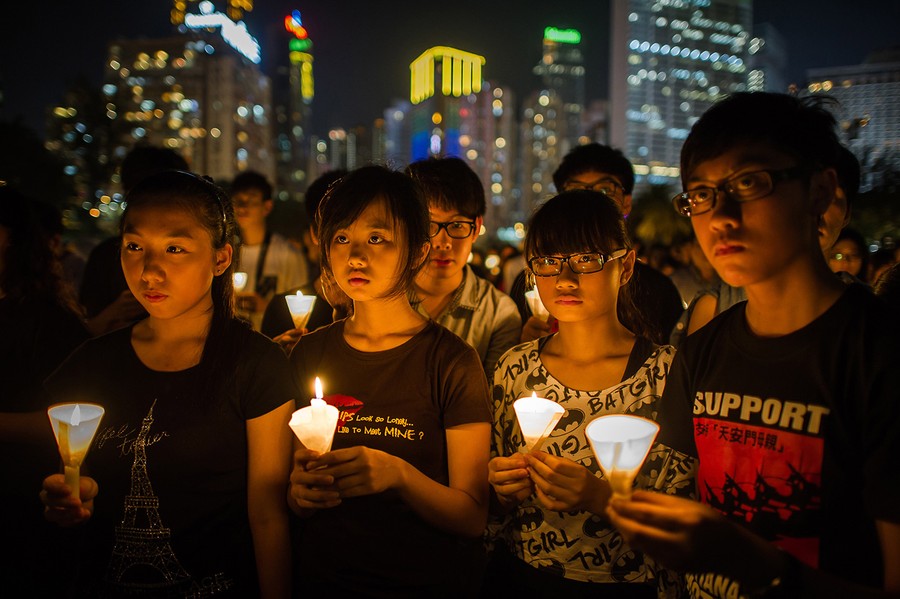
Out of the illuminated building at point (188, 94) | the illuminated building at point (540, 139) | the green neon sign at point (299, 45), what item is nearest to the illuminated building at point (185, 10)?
the illuminated building at point (188, 94)

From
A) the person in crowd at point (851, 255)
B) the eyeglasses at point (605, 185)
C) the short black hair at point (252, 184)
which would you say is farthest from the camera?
the short black hair at point (252, 184)

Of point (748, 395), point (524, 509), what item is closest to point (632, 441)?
point (748, 395)

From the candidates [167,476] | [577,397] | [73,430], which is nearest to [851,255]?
[577,397]

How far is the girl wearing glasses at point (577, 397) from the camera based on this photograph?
2.46 metres

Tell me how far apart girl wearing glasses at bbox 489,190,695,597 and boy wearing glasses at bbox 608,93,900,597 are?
321 millimetres

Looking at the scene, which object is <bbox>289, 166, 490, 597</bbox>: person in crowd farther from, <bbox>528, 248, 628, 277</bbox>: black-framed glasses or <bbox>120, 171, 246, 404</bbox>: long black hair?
<bbox>528, 248, 628, 277</bbox>: black-framed glasses

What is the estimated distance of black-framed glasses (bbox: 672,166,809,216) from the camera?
6.00 ft

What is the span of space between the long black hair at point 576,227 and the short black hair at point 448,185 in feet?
3.25

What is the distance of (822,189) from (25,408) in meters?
3.89

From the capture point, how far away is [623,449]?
1.60 m

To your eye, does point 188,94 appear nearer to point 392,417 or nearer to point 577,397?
point 392,417

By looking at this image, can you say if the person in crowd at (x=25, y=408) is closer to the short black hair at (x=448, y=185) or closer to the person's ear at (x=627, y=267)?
the short black hair at (x=448, y=185)

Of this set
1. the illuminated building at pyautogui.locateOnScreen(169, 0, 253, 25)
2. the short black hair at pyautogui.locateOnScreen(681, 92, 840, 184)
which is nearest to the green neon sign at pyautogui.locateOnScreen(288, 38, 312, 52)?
the illuminated building at pyautogui.locateOnScreen(169, 0, 253, 25)

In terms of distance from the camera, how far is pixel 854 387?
1.68 meters
